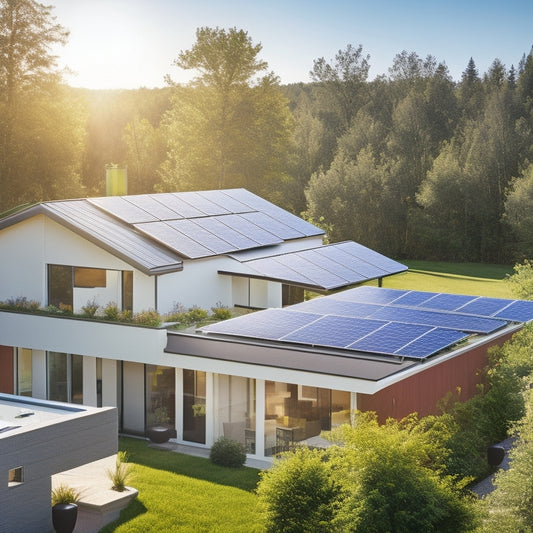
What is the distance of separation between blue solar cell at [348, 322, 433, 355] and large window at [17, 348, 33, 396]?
37.2 ft

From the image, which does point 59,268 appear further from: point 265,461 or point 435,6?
point 435,6

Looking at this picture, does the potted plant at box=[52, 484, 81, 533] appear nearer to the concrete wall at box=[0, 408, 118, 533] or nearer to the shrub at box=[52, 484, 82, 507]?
the concrete wall at box=[0, 408, 118, 533]

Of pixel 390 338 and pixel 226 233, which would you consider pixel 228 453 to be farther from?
pixel 226 233

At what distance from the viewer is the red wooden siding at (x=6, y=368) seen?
→ 28.0 metres

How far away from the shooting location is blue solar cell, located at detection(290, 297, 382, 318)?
1001 inches

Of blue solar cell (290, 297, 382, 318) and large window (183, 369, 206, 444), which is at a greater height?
blue solar cell (290, 297, 382, 318)

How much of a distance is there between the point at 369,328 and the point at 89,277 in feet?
31.4

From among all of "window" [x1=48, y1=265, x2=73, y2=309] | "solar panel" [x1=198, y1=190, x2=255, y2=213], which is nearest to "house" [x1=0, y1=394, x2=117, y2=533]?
"window" [x1=48, y1=265, x2=73, y2=309]

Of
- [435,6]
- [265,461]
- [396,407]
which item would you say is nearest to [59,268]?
[265,461]

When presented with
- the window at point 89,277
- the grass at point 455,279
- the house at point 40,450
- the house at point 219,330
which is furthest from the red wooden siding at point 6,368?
the grass at point 455,279

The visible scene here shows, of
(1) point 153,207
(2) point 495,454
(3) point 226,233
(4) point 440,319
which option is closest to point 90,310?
(1) point 153,207

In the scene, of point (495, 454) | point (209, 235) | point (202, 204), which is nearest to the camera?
point (495, 454)

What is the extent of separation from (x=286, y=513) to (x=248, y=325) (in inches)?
321

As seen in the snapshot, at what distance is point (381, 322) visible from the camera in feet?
78.7
